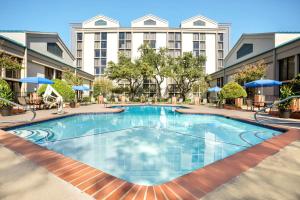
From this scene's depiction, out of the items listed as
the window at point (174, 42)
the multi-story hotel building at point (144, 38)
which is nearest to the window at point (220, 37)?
the multi-story hotel building at point (144, 38)

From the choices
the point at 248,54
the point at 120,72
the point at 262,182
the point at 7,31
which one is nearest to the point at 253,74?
the point at 248,54

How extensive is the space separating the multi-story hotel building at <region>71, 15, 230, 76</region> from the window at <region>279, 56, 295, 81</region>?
20.1 metres

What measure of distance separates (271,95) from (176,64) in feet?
50.7

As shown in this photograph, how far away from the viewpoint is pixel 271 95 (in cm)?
1552

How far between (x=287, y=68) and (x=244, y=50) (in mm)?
10063

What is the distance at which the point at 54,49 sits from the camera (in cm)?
2261

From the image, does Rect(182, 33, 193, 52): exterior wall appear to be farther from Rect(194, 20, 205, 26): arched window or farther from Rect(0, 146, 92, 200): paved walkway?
Rect(0, 146, 92, 200): paved walkway

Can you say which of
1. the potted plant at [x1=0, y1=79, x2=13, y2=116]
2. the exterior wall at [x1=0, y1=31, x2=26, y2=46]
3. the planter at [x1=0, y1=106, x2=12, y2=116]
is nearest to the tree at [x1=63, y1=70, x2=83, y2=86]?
the exterior wall at [x1=0, y1=31, x2=26, y2=46]

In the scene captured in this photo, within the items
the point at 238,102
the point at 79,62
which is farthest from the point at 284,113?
the point at 79,62

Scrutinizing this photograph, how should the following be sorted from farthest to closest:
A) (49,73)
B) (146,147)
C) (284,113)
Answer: (49,73) → (284,113) → (146,147)

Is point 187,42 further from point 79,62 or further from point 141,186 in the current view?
point 141,186

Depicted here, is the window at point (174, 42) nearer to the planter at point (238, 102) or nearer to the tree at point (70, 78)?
the tree at point (70, 78)

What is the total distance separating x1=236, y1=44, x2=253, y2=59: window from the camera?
2197 cm

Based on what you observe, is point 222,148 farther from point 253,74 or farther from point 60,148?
point 253,74
